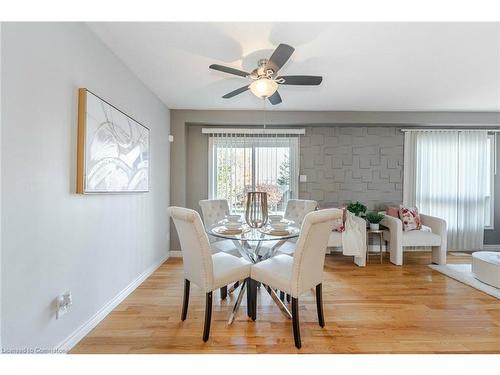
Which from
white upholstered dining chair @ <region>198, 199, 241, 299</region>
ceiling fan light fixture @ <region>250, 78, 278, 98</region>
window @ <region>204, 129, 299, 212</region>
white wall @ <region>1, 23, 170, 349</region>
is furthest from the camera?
window @ <region>204, 129, 299, 212</region>

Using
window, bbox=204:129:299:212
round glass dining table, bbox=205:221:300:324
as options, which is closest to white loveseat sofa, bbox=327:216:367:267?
window, bbox=204:129:299:212

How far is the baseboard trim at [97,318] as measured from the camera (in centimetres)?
155

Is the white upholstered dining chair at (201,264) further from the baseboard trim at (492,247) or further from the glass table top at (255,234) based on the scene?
the baseboard trim at (492,247)

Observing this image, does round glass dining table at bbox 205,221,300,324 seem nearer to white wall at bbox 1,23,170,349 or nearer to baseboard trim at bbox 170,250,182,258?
white wall at bbox 1,23,170,349

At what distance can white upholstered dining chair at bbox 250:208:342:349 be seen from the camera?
1.59 metres

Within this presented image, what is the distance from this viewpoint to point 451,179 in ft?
13.0

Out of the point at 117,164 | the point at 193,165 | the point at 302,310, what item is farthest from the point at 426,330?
the point at 193,165

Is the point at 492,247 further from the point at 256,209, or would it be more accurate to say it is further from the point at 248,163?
Answer: the point at 256,209

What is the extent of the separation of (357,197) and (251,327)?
298cm

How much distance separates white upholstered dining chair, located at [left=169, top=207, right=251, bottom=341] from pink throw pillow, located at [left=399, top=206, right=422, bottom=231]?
2.83m

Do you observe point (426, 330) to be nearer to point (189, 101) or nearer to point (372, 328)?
point (372, 328)

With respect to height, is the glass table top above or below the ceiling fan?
below

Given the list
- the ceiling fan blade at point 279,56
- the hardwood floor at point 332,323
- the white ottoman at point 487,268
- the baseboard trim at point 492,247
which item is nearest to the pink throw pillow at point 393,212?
the white ottoman at point 487,268

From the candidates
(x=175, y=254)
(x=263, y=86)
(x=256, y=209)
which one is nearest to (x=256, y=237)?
(x=256, y=209)
